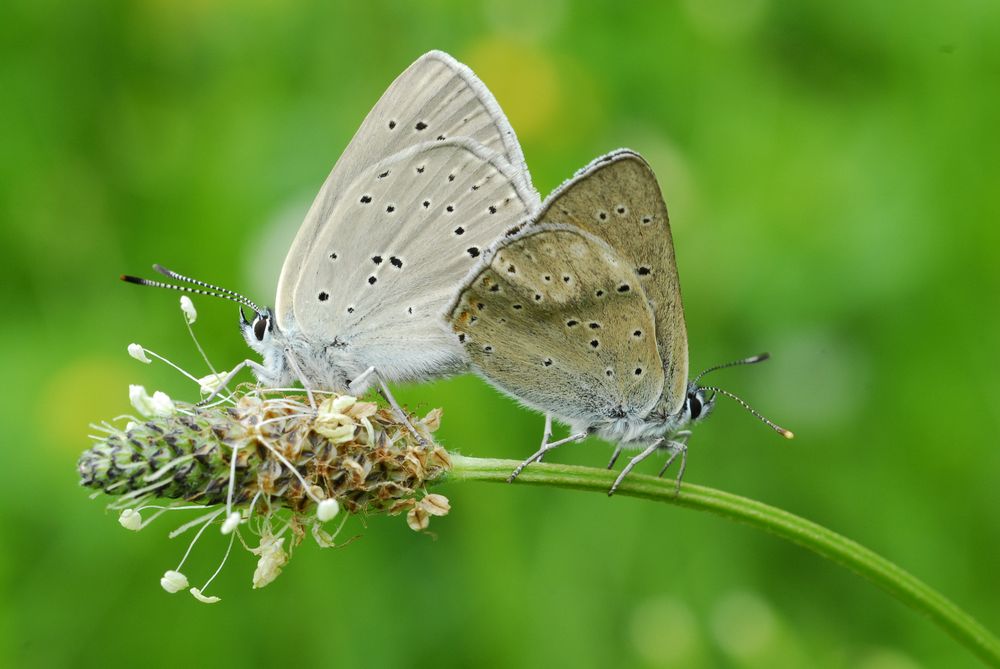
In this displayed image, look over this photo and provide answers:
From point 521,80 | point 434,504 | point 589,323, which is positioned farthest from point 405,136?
point 521,80

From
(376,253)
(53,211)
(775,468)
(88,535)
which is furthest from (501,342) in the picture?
(53,211)

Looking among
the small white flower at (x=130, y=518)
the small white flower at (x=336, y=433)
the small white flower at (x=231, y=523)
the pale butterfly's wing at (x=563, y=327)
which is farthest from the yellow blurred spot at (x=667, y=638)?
the small white flower at (x=130, y=518)

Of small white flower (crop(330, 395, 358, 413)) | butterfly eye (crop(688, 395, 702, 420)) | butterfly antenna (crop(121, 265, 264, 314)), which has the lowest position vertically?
→ small white flower (crop(330, 395, 358, 413))

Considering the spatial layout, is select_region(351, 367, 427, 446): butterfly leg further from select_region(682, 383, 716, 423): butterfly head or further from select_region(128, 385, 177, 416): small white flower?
select_region(682, 383, 716, 423): butterfly head

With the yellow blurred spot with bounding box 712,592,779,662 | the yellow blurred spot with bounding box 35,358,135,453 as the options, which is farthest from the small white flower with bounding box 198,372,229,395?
the yellow blurred spot with bounding box 712,592,779,662

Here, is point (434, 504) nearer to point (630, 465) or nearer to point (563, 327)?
point (630, 465)

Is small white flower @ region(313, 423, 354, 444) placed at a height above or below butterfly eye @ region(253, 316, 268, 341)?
below

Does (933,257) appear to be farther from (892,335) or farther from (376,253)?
(376,253)
